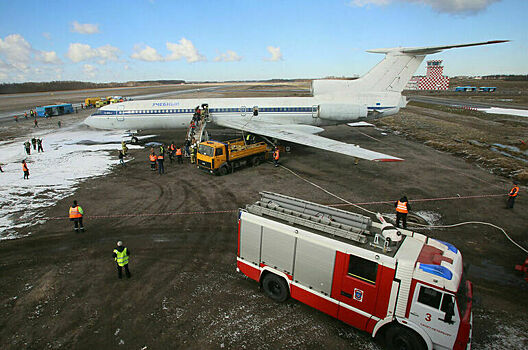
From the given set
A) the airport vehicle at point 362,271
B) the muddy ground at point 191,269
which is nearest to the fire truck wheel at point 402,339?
the airport vehicle at point 362,271

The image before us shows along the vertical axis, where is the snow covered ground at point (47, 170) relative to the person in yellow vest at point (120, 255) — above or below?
below

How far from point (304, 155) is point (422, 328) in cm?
1974

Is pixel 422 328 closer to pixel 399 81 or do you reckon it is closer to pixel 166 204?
pixel 166 204

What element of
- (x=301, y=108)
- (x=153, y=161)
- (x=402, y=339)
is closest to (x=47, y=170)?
(x=153, y=161)

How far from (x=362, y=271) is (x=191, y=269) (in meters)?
Result: 6.16

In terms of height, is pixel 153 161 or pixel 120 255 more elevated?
pixel 153 161

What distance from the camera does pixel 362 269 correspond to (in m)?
6.63

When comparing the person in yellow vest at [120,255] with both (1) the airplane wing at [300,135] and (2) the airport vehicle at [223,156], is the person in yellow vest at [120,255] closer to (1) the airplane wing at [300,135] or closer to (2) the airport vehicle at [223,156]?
(2) the airport vehicle at [223,156]

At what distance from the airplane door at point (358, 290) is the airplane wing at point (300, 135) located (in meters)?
8.55

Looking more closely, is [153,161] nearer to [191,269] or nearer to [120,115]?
[120,115]

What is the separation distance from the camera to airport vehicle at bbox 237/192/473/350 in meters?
5.96

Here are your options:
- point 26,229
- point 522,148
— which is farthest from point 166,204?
point 522,148

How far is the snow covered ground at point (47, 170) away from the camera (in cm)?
1440

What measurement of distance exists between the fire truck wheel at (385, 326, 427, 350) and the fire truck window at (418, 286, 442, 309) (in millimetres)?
926
